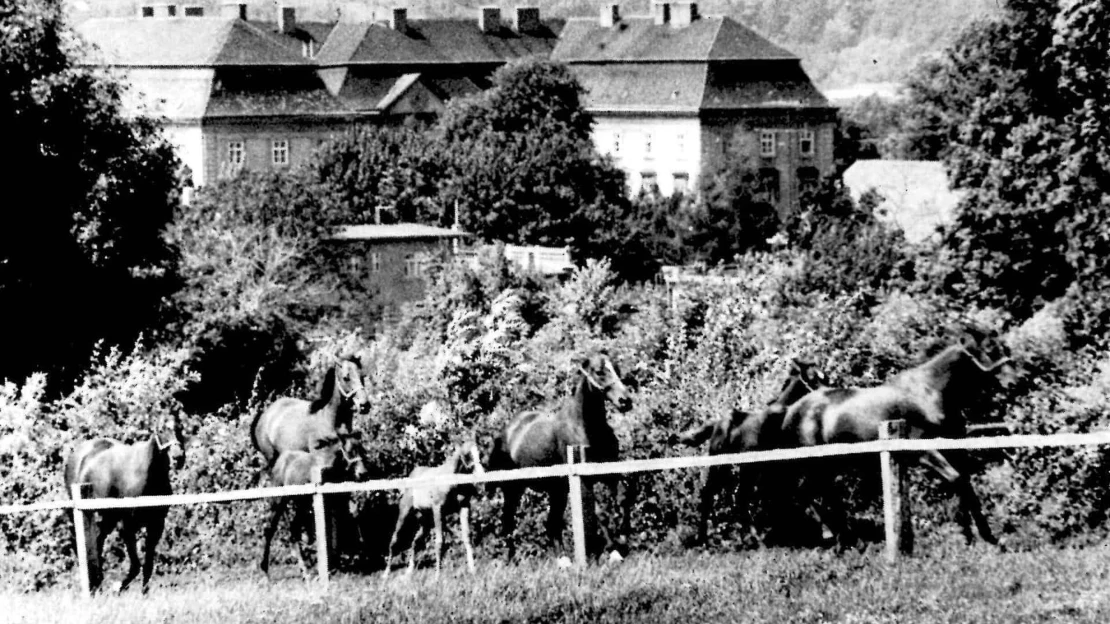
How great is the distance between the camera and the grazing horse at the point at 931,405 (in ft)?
51.9

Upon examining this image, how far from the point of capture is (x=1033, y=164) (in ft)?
110

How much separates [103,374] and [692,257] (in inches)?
2844

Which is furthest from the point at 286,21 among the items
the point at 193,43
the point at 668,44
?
the point at 668,44

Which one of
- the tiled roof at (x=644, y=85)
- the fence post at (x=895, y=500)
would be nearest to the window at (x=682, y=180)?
the tiled roof at (x=644, y=85)

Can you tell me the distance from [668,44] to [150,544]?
126 metres

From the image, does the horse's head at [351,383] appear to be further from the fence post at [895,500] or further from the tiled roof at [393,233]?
the tiled roof at [393,233]

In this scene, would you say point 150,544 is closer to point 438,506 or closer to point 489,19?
point 438,506

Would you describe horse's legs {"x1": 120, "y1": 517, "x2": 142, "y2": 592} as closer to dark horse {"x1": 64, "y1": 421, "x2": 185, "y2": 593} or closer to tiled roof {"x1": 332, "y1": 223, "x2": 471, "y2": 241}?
dark horse {"x1": 64, "y1": 421, "x2": 185, "y2": 593}

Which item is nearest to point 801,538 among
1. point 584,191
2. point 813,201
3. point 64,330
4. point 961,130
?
point 961,130

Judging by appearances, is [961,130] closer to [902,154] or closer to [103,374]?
[103,374]

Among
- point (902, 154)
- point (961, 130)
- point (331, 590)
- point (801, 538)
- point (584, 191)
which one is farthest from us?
point (902, 154)

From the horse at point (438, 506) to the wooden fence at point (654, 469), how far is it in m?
0.41

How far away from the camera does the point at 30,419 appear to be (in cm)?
2211

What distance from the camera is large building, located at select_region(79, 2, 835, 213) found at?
13212 cm
